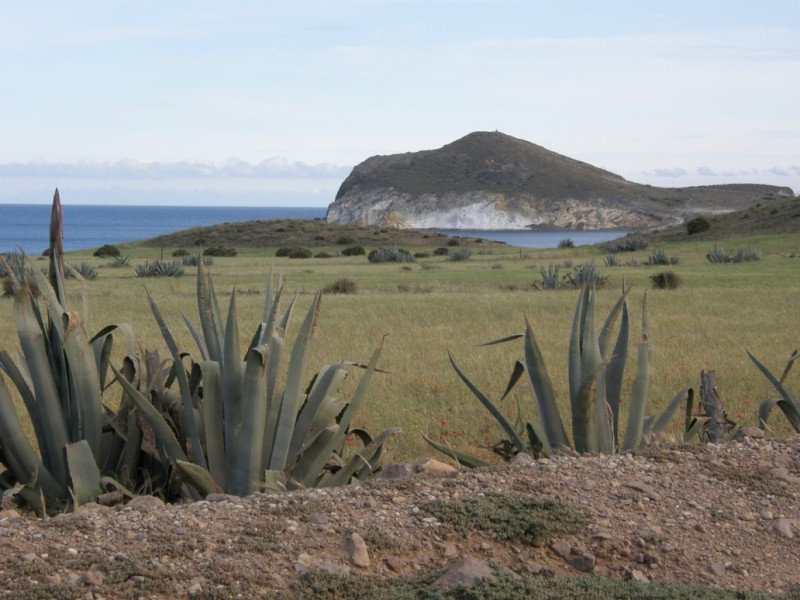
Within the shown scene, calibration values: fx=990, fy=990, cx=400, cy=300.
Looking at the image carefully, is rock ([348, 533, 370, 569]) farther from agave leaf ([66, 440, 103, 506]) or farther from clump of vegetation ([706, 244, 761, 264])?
clump of vegetation ([706, 244, 761, 264])

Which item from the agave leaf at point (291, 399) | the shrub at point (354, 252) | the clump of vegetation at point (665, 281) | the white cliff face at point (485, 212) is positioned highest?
the white cliff face at point (485, 212)

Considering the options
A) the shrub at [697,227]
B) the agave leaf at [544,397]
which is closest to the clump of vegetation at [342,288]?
the agave leaf at [544,397]

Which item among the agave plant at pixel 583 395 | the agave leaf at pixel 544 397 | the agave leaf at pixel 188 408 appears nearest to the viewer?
the agave leaf at pixel 188 408

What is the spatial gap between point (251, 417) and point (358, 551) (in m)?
1.44

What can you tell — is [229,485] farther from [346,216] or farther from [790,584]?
[346,216]

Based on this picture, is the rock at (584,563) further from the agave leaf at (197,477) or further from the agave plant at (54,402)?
the agave plant at (54,402)

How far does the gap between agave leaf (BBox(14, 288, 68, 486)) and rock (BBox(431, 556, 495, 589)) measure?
2695 mm

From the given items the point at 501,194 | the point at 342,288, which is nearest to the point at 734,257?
the point at 342,288

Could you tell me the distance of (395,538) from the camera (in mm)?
4125

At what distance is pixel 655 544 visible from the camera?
427 cm

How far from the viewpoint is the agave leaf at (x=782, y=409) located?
6.86 m

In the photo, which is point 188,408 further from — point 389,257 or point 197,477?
point 389,257

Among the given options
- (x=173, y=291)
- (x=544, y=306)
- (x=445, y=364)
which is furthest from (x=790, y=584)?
(x=173, y=291)

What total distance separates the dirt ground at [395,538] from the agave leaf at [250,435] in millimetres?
502
